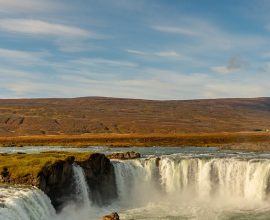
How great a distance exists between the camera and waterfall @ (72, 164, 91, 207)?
173 feet

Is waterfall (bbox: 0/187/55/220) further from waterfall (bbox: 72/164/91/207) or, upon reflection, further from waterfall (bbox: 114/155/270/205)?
waterfall (bbox: 114/155/270/205)

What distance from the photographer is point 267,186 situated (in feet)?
197

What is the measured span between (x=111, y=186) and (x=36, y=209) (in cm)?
2218

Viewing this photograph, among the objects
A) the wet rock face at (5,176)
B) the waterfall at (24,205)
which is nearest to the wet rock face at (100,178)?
the wet rock face at (5,176)

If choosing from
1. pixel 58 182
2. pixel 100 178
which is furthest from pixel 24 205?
pixel 100 178

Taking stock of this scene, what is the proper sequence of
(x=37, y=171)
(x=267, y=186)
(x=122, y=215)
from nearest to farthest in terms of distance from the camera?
(x=37, y=171) < (x=122, y=215) < (x=267, y=186)

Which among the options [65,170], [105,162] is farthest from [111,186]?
[65,170]

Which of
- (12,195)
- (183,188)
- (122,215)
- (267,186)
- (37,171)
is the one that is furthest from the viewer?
(183,188)

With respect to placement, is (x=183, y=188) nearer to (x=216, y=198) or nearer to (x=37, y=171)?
(x=216, y=198)

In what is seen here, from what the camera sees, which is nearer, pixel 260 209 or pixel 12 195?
pixel 12 195

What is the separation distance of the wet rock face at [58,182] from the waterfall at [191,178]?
427 inches

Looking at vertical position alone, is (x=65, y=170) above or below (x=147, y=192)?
above

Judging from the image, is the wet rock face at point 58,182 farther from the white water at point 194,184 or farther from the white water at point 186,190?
the white water at point 194,184

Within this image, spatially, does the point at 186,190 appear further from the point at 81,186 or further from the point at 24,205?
the point at 24,205
